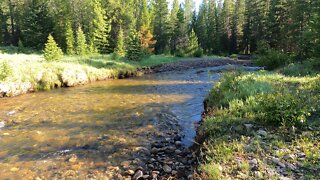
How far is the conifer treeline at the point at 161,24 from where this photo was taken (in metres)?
35.3

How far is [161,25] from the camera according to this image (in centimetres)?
5784

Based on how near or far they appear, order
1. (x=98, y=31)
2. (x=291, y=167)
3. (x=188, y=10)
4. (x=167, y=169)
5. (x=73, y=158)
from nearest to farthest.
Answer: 1. (x=291, y=167)
2. (x=167, y=169)
3. (x=73, y=158)
4. (x=98, y=31)
5. (x=188, y=10)

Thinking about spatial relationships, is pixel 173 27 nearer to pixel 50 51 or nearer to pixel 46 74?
pixel 50 51

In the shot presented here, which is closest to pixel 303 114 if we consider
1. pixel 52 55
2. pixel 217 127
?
pixel 217 127

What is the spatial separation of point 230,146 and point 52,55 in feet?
67.7

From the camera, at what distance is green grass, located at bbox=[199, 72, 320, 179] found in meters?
4.41

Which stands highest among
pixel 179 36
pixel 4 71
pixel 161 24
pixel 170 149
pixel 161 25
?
pixel 161 24

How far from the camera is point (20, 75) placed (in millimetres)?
16672

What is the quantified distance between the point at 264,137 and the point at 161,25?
54.8m

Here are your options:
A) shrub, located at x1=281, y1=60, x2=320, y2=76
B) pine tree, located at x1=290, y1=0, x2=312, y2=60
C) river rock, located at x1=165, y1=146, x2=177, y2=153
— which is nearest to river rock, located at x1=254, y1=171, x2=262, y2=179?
river rock, located at x1=165, y1=146, x2=177, y2=153

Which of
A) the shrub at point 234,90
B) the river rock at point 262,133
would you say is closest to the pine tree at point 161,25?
the shrub at point 234,90

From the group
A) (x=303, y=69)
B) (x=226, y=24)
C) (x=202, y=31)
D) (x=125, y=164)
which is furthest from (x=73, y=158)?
(x=226, y=24)

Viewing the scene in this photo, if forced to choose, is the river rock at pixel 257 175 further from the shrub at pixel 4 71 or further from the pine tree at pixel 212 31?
the pine tree at pixel 212 31

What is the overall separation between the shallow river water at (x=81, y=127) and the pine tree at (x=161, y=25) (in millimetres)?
43645
